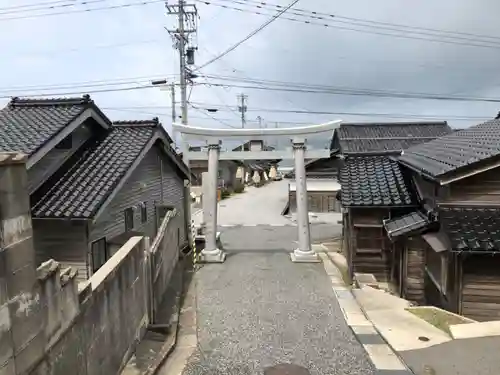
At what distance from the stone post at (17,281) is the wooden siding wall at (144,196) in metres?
6.20

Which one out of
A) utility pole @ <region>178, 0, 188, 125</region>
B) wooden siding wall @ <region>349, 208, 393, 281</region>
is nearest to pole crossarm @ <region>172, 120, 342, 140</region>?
wooden siding wall @ <region>349, 208, 393, 281</region>

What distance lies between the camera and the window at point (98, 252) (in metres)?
9.58

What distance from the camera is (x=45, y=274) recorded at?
3.77m

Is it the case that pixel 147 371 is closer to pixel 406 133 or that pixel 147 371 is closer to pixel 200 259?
pixel 200 259

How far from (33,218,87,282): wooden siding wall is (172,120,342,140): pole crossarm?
24.3 feet

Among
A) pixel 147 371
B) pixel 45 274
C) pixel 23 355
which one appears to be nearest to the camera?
pixel 23 355

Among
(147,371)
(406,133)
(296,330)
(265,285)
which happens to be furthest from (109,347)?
(406,133)

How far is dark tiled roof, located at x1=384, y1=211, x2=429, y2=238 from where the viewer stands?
1129 centimetres

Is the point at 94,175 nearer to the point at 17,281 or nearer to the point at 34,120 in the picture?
the point at 34,120

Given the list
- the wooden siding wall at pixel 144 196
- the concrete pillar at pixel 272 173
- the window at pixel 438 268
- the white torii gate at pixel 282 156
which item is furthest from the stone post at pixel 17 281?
the concrete pillar at pixel 272 173

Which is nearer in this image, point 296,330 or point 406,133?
point 296,330

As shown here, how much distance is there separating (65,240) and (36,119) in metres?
4.10

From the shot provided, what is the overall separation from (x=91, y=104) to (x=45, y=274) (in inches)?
371

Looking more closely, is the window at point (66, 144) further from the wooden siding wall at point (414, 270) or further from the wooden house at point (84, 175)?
the wooden siding wall at point (414, 270)
